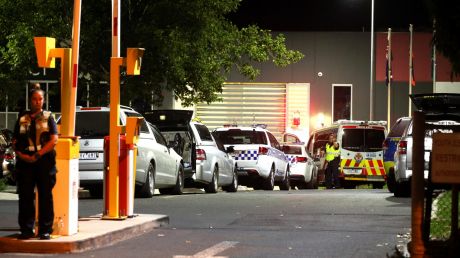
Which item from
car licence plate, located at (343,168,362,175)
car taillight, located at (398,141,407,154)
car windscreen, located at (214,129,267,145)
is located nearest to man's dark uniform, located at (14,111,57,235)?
car taillight, located at (398,141,407,154)

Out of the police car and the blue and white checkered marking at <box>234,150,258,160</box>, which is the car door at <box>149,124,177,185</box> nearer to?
the police car

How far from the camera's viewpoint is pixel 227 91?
54.6 metres

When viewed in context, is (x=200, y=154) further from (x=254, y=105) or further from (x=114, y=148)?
(x=254, y=105)

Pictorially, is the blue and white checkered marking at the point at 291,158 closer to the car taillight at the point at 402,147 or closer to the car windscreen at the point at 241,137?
the car windscreen at the point at 241,137

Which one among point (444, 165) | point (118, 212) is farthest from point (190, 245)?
point (444, 165)

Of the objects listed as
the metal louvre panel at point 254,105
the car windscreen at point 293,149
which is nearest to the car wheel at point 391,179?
the car windscreen at point 293,149

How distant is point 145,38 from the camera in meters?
32.6

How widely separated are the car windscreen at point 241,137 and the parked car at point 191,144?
3.17 meters

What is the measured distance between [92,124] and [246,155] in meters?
8.36

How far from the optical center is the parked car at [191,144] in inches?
976

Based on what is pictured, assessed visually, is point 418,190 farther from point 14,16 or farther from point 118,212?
point 14,16

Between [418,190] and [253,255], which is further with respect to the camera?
[253,255]

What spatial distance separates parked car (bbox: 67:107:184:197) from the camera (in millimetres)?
20859

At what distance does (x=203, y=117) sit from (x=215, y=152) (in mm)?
29428
